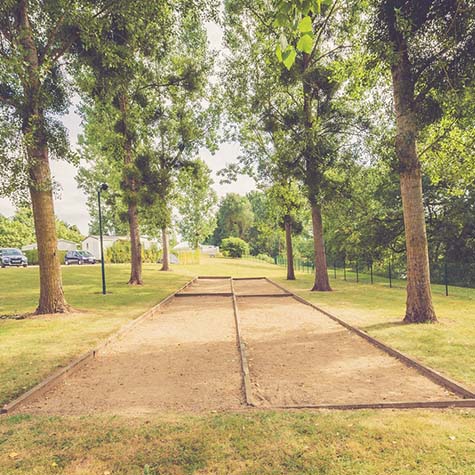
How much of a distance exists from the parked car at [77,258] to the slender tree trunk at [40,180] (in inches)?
1319

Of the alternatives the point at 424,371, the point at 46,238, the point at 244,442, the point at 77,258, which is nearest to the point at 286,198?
the point at 46,238

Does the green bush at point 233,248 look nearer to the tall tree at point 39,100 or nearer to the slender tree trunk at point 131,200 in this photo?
the slender tree trunk at point 131,200

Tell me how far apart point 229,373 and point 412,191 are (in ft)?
23.0

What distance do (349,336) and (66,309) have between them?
9.00 meters

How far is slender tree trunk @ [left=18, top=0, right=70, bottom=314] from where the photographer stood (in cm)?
1072

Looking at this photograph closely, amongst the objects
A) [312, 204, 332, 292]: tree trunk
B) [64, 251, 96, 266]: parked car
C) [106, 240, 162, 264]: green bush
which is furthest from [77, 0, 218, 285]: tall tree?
[106, 240, 162, 264]: green bush

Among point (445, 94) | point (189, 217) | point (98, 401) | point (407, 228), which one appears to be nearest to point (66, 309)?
point (98, 401)

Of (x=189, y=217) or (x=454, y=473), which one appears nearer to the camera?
(x=454, y=473)

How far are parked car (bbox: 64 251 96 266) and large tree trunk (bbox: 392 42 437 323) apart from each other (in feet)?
134

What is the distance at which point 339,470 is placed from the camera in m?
3.09

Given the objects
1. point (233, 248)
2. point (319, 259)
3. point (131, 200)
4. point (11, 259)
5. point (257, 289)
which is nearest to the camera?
point (319, 259)

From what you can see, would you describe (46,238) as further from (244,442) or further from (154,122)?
(154,122)

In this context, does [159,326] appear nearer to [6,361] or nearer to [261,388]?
[6,361]

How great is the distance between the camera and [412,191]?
31.9ft
